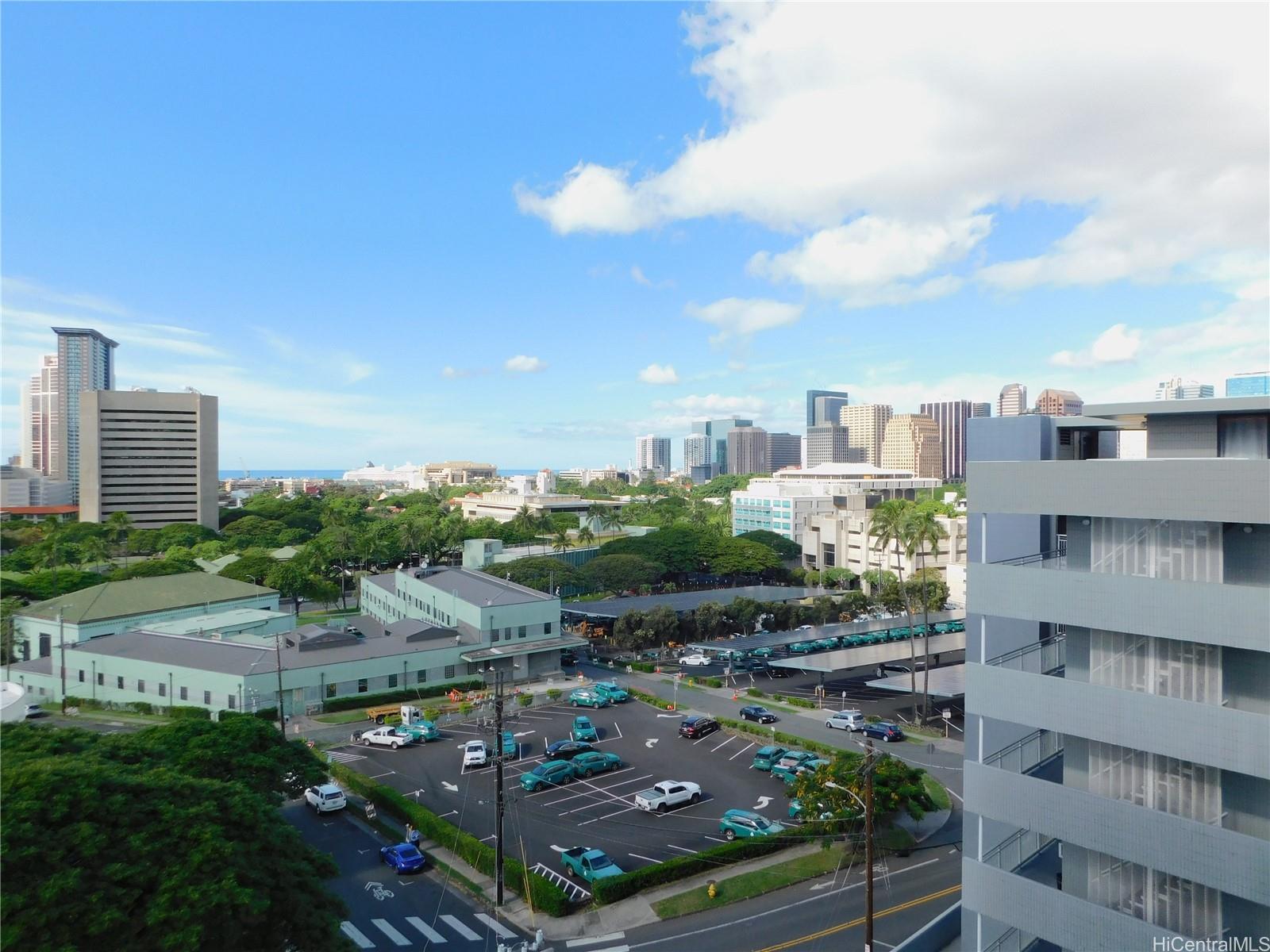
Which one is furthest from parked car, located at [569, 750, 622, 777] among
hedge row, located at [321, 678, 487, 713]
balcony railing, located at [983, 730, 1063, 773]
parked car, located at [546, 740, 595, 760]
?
balcony railing, located at [983, 730, 1063, 773]

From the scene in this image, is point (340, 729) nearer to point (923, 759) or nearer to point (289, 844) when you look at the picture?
point (289, 844)

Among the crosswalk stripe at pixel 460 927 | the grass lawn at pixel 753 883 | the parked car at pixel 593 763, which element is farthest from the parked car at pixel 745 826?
the crosswalk stripe at pixel 460 927

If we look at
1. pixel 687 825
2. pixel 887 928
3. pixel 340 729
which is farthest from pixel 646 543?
pixel 887 928

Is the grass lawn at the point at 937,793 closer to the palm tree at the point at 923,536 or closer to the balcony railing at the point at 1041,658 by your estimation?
the palm tree at the point at 923,536

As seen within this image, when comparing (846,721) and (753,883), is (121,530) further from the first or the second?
(753,883)

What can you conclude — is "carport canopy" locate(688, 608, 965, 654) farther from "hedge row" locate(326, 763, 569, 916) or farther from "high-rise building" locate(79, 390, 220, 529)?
"high-rise building" locate(79, 390, 220, 529)
